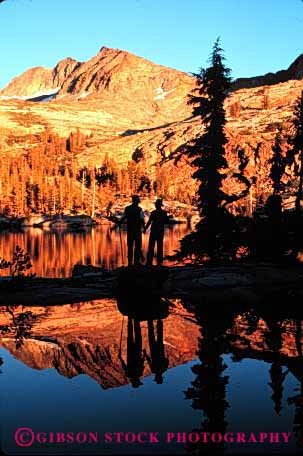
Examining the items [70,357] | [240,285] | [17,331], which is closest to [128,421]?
[70,357]

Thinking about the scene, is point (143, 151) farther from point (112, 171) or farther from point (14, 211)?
point (14, 211)

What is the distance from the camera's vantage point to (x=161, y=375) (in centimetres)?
820

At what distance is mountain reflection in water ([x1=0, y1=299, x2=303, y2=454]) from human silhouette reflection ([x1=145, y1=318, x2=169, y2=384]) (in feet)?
0.06

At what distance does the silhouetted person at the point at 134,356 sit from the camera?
8133mm

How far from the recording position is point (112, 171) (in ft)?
469

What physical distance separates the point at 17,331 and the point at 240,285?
745 centimetres

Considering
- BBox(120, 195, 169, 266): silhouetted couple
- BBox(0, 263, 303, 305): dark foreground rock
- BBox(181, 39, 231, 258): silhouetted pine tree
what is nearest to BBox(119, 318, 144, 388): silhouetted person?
BBox(0, 263, 303, 305): dark foreground rock

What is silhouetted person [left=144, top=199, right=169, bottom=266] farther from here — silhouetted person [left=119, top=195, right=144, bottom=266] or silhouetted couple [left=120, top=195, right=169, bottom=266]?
silhouetted person [left=119, top=195, right=144, bottom=266]

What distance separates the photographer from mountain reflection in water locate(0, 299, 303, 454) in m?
6.36

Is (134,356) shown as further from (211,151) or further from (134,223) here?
(211,151)
